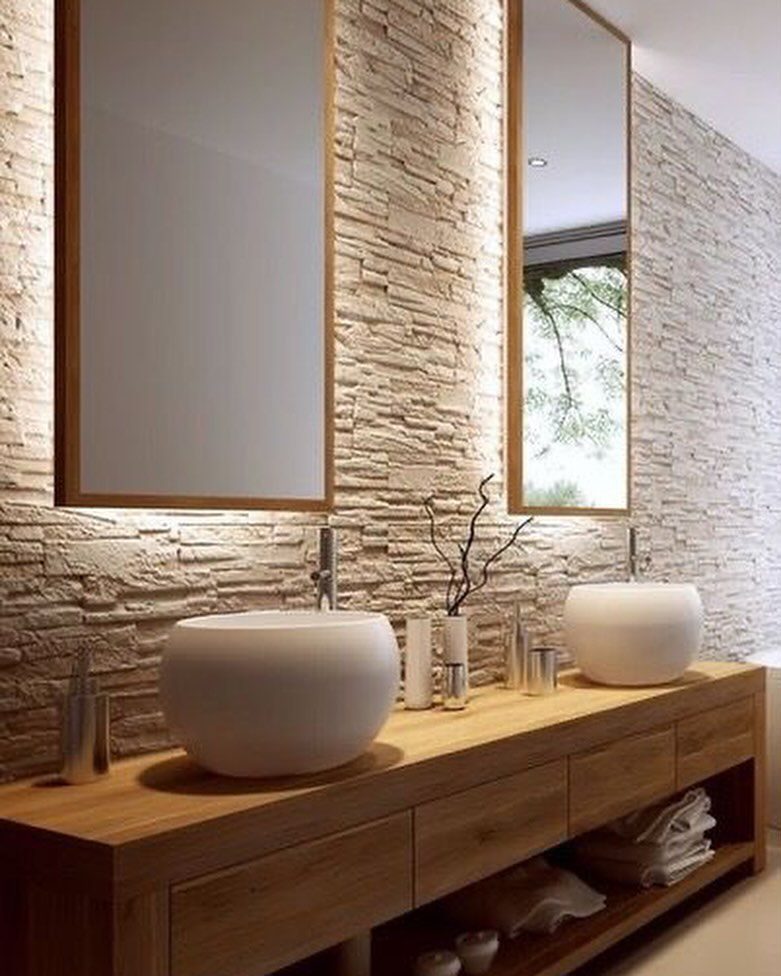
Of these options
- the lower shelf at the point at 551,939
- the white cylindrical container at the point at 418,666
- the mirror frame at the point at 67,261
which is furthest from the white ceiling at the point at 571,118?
the lower shelf at the point at 551,939

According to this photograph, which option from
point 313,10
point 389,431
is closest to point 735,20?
point 313,10

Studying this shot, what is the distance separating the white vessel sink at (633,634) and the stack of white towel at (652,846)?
1.23 ft

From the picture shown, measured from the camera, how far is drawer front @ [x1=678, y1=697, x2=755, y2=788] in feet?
9.30

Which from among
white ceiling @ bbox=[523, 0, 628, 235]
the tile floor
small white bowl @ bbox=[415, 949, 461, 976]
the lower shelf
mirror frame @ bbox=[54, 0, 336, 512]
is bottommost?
the tile floor

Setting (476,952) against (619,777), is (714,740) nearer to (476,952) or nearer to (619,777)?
(619,777)

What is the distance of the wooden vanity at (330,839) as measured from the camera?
1513mm

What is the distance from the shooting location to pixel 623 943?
275 centimetres

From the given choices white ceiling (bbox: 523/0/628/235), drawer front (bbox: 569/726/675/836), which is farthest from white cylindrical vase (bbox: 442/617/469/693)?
white ceiling (bbox: 523/0/628/235)

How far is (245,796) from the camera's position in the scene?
5.64 ft

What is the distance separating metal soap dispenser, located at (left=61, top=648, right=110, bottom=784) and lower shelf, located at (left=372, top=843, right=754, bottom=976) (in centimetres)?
82

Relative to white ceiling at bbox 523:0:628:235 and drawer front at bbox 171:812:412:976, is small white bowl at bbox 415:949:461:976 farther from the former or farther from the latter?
white ceiling at bbox 523:0:628:235

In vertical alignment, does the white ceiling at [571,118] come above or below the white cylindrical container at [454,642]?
above

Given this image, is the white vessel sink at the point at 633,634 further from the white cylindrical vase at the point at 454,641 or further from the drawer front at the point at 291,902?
the drawer front at the point at 291,902

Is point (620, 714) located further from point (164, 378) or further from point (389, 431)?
point (164, 378)
